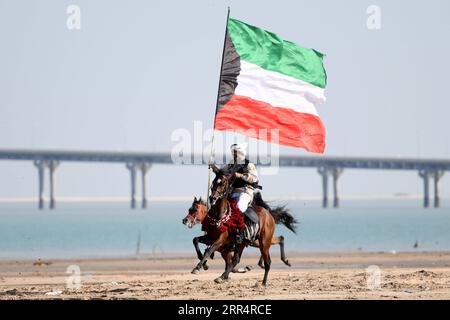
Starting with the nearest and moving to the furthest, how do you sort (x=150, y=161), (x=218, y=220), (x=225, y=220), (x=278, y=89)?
(x=218, y=220) → (x=225, y=220) → (x=278, y=89) → (x=150, y=161)

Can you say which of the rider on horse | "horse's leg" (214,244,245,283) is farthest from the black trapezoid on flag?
"horse's leg" (214,244,245,283)

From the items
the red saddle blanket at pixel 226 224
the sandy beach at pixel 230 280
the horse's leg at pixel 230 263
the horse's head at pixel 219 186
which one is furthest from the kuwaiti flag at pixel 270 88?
the sandy beach at pixel 230 280

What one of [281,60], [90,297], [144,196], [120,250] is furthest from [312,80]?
[144,196]

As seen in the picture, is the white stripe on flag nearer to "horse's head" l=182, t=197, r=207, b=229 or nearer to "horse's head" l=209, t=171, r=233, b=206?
"horse's head" l=209, t=171, r=233, b=206

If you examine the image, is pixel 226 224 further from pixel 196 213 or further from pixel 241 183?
pixel 241 183

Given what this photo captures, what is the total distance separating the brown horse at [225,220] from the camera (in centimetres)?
Answer: 2612

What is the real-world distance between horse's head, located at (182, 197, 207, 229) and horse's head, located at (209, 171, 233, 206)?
0.37 meters

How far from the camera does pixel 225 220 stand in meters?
26.5

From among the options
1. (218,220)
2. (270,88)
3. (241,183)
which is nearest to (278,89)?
(270,88)

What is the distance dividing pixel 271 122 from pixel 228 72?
4.56 ft

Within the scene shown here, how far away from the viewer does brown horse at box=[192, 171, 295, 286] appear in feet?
85.7

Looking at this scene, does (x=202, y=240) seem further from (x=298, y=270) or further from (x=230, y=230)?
(x=298, y=270)

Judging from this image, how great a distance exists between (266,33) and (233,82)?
1.26m

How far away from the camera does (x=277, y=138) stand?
2759 centimetres
